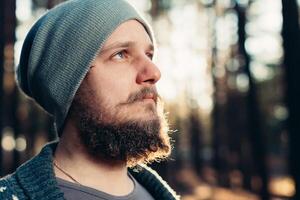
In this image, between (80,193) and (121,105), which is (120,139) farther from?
(80,193)

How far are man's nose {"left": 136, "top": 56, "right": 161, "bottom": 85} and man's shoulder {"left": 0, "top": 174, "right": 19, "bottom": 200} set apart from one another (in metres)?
0.65

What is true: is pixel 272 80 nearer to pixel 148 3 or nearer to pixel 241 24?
pixel 148 3

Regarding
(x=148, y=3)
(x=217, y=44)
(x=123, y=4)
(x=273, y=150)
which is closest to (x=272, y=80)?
(x=273, y=150)

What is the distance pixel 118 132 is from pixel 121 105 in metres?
0.11

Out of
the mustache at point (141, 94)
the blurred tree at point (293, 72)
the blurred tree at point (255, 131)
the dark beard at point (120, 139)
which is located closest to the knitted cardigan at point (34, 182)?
A: the dark beard at point (120, 139)

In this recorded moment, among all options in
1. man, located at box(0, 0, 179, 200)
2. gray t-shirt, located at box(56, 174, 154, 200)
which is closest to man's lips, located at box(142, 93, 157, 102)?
man, located at box(0, 0, 179, 200)

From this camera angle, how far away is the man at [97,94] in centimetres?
190

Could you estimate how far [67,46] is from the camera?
1.98 meters

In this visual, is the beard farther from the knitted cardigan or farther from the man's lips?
the knitted cardigan

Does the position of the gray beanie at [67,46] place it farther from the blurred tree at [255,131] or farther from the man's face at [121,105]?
the blurred tree at [255,131]

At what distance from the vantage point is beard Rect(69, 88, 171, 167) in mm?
1902

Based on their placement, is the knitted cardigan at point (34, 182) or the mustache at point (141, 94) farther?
the mustache at point (141, 94)

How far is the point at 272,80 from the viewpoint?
4003cm

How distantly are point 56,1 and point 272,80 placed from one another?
1373 inches
